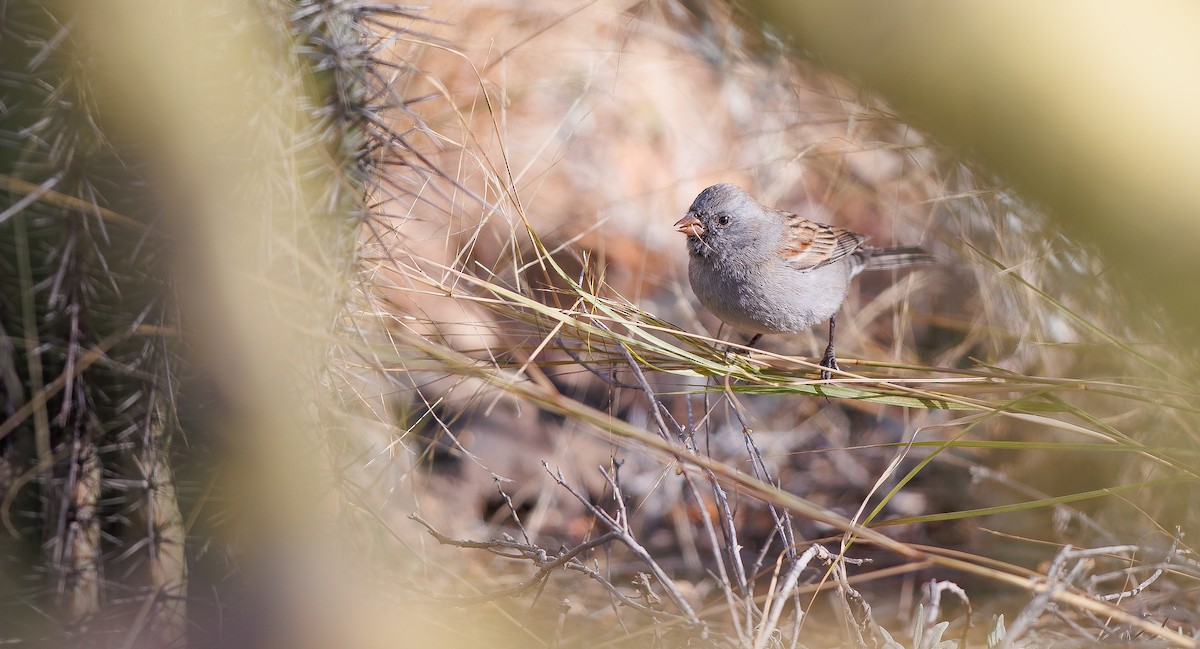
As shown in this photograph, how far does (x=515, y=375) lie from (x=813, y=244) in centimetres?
168

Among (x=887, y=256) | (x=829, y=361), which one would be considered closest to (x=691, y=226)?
(x=829, y=361)

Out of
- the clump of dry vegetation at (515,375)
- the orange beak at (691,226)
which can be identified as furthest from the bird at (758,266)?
the clump of dry vegetation at (515,375)

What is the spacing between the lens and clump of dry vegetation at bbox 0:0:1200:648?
1.40 meters

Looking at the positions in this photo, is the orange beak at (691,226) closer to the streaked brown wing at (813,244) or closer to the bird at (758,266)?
the bird at (758,266)

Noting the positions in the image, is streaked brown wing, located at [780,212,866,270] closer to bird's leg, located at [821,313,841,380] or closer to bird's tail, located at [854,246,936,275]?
bird's tail, located at [854,246,936,275]

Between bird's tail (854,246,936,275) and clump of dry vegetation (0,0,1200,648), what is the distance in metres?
0.18

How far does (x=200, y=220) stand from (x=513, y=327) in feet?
4.28

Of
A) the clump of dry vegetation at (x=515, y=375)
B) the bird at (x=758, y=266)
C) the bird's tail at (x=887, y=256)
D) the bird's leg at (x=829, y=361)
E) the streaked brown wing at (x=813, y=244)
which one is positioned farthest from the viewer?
the bird's tail at (x=887, y=256)

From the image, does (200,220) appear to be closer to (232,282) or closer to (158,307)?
(232,282)

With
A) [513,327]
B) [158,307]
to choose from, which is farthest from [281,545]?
[158,307]

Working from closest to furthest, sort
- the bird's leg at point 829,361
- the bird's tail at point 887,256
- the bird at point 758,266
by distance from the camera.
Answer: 1. the bird's leg at point 829,361
2. the bird at point 758,266
3. the bird's tail at point 887,256

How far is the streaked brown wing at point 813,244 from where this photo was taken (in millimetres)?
2957

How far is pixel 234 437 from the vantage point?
44.1 inches

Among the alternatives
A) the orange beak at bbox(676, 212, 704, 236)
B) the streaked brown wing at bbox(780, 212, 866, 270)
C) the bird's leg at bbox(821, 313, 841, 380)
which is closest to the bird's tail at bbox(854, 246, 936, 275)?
the streaked brown wing at bbox(780, 212, 866, 270)
